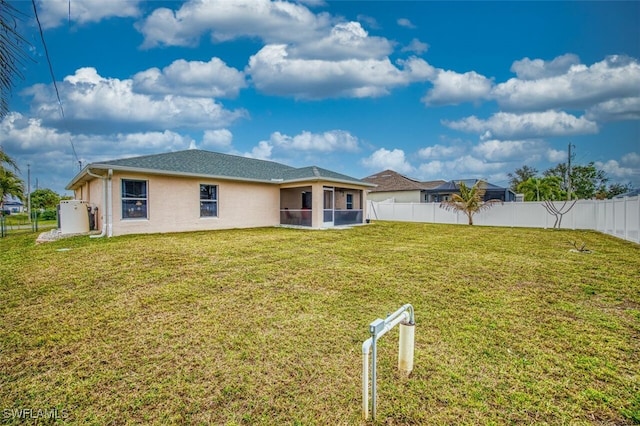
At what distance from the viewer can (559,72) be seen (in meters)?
17.4

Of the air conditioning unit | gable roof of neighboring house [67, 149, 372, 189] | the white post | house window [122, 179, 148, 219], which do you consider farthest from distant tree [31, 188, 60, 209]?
the white post

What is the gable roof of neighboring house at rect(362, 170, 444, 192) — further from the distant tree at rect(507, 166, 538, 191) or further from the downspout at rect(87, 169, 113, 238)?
the downspout at rect(87, 169, 113, 238)

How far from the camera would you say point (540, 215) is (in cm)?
1856

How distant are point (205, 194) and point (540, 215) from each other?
63.6 ft

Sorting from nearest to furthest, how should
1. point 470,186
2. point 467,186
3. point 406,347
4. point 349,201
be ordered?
point 406,347 < point 349,201 < point 467,186 < point 470,186

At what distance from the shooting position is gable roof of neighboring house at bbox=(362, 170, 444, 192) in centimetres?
3116

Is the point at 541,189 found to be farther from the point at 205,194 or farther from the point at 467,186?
the point at 205,194

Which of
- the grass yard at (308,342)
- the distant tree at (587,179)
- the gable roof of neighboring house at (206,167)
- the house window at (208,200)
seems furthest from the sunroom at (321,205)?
the distant tree at (587,179)

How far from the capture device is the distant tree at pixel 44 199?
45.1 m

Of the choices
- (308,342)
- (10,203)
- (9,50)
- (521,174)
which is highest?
(521,174)

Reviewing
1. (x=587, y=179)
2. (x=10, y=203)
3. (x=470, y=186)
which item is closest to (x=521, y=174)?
(x=587, y=179)

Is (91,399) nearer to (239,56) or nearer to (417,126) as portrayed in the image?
(239,56)

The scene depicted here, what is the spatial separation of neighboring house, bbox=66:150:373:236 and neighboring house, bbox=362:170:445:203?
40.3 ft

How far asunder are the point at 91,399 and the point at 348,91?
815 inches
